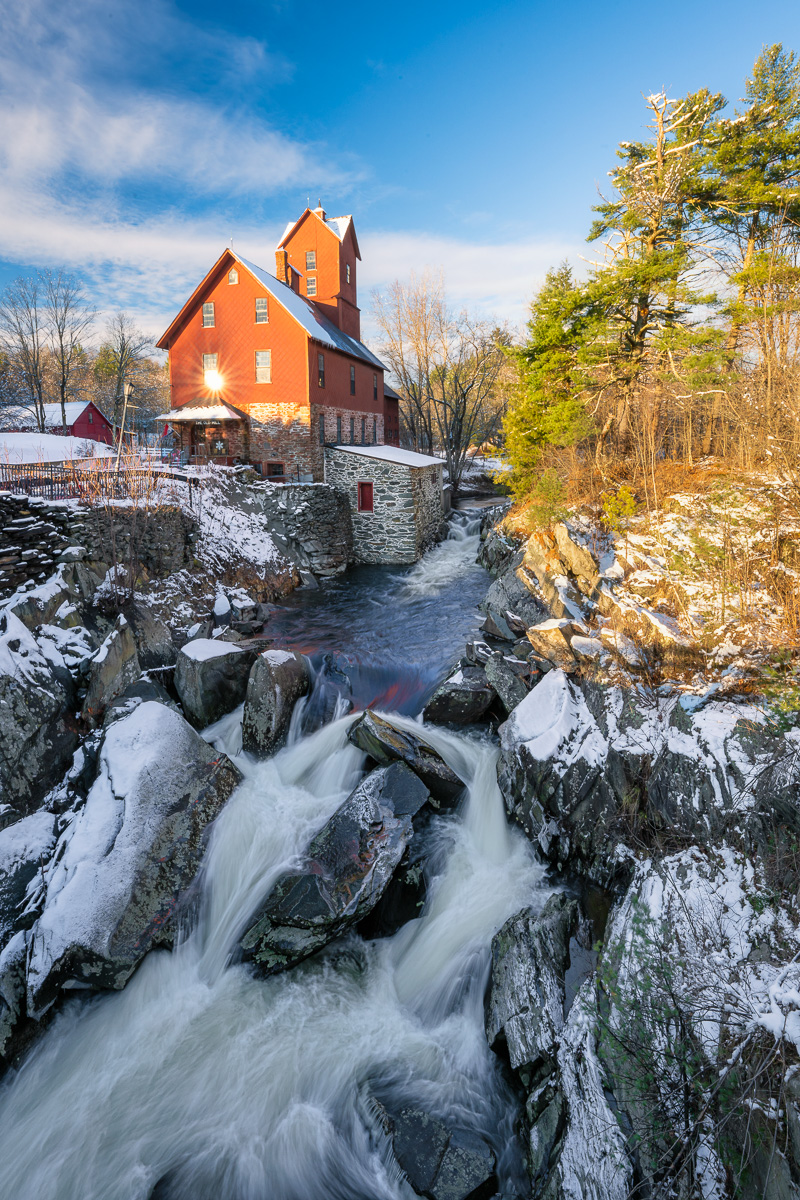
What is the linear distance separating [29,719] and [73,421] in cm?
4042

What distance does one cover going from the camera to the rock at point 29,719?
24.6 feet

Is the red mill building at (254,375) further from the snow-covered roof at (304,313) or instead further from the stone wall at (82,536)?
the stone wall at (82,536)

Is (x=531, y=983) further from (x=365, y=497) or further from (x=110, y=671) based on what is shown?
(x=365, y=497)

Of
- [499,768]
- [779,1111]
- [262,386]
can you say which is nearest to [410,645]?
[499,768]

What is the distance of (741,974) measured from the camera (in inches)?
148

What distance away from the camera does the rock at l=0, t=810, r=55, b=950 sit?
242 inches

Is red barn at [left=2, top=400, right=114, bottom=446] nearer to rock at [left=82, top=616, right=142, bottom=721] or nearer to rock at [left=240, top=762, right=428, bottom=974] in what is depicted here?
rock at [left=82, top=616, right=142, bottom=721]

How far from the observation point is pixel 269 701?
907 cm

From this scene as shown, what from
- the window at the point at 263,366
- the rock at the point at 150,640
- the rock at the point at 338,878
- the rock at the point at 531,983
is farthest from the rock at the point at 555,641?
the window at the point at 263,366

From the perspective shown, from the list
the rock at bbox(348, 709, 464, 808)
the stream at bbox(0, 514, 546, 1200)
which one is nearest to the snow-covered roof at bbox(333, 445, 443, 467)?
the rock at bbox(348, 709, 464, 808)

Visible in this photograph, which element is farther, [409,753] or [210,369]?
[210,369]

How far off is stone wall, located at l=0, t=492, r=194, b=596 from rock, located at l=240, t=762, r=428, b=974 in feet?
23.7

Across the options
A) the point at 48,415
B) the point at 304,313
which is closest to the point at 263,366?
the point at 304,313

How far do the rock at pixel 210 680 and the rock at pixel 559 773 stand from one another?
509 cm
